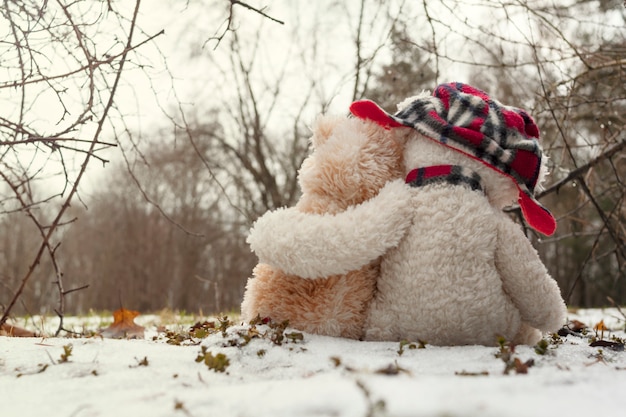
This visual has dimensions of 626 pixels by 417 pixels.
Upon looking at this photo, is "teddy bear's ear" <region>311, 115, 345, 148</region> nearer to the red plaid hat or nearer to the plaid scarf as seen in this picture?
the red plaid hat

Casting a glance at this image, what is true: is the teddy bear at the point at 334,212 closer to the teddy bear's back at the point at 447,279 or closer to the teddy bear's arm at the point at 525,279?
the teddy bear's back at the point at 447,279

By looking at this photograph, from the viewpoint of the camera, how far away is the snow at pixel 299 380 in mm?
988

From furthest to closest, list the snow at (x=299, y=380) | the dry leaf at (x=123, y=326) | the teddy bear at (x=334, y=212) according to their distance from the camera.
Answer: the dry leaf at (x=123, y=326) → the teddy bear at (x=334, y=212) → the snow at (x=299, y=380)

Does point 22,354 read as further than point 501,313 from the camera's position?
No

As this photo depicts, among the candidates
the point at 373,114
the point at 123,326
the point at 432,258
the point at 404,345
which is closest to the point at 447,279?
the point at 432,258

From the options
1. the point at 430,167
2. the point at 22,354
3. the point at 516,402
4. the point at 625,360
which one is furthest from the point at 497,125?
the point at 22,354

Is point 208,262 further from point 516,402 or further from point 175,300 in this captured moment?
point 516,402

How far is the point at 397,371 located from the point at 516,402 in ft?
1.41

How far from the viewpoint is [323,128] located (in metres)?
2.10

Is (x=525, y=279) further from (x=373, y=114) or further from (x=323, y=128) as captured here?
(x=323, y=128)

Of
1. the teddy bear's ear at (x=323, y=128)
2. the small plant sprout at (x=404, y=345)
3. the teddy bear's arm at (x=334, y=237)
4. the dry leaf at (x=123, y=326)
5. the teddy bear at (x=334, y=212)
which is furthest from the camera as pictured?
the dry leaf at (x=123, y=326)

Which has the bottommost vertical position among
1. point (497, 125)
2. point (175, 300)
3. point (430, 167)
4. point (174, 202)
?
point (175, 300)

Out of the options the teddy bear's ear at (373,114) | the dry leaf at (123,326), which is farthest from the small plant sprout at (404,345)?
the dry leaf at (123,326)

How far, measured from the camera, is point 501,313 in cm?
191
